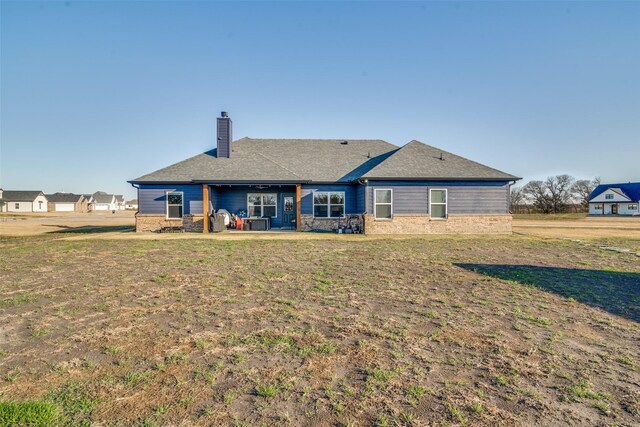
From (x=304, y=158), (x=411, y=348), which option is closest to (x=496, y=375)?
(x=411, y=348)

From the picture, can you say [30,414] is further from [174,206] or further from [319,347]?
[174,206]

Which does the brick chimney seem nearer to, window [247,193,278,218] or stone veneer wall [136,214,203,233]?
window [247,193,278,218]

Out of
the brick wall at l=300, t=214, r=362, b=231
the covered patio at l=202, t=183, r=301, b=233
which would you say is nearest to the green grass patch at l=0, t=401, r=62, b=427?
the covered patio at l=202, t=183, r=301, b=233

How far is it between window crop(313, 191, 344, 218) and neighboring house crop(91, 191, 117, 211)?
10814 cm

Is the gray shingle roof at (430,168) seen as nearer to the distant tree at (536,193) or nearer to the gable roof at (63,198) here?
the distant tree at (536,193)

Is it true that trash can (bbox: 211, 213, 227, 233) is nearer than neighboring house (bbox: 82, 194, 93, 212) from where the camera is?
Yes

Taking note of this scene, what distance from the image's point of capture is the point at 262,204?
21.9 metres

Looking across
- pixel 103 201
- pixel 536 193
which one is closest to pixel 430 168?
pixel 536 193

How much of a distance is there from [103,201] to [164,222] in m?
112

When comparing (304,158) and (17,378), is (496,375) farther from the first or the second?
(304,158)

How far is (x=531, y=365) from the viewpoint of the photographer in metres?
3.74

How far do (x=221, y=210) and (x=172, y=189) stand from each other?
3.09 m

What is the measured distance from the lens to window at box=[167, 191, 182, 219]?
65.9 ft

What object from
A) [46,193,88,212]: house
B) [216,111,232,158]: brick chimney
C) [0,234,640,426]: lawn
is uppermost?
[216,111,232,158]: brick chimney
